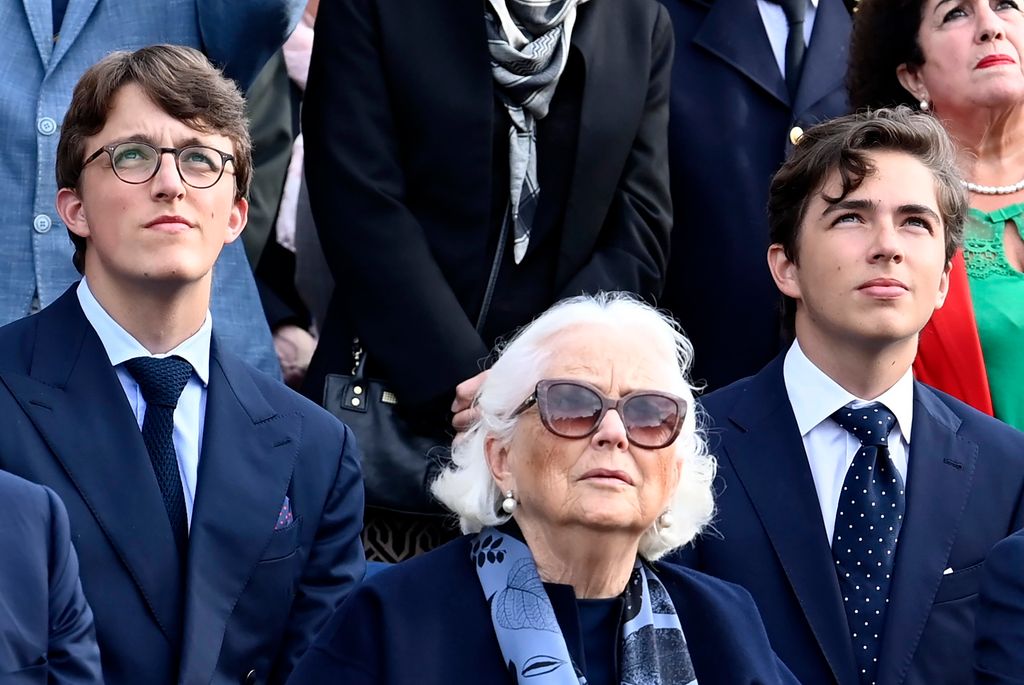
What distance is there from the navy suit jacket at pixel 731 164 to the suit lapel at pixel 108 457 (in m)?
1.82

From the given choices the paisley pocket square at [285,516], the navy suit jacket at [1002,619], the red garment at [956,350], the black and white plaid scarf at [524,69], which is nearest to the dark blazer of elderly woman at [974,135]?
the red garment at [956,350]

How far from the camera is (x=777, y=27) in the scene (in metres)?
5.76

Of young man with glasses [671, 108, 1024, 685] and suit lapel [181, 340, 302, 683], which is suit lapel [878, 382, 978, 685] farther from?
suit lapel [181, 340, 302, 683]

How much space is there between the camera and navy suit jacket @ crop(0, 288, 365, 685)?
422 cm

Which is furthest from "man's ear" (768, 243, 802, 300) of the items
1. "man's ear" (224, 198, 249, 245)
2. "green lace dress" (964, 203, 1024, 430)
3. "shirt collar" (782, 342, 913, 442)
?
"man's ear" (224, 198, 249, 245)

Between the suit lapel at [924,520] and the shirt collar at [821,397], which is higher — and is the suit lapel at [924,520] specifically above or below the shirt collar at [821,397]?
below

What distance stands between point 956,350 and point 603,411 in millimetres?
1580

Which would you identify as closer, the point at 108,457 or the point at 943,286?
the point at 108,457

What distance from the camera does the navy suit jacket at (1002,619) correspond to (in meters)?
4.12

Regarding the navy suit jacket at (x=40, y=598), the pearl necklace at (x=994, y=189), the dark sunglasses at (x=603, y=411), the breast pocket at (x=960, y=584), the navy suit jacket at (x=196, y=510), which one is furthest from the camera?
the pearl necklace at (x=994, y=189)

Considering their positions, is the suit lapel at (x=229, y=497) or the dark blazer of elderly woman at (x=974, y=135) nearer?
the suit lapel at (x=229, y=497)

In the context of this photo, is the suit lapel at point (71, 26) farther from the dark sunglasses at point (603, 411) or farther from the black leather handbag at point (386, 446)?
the dark sunglasses at point (603, 411)

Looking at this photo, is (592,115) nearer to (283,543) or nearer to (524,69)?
(524,69)

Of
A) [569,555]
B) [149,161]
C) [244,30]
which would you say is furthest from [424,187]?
[569,555]
